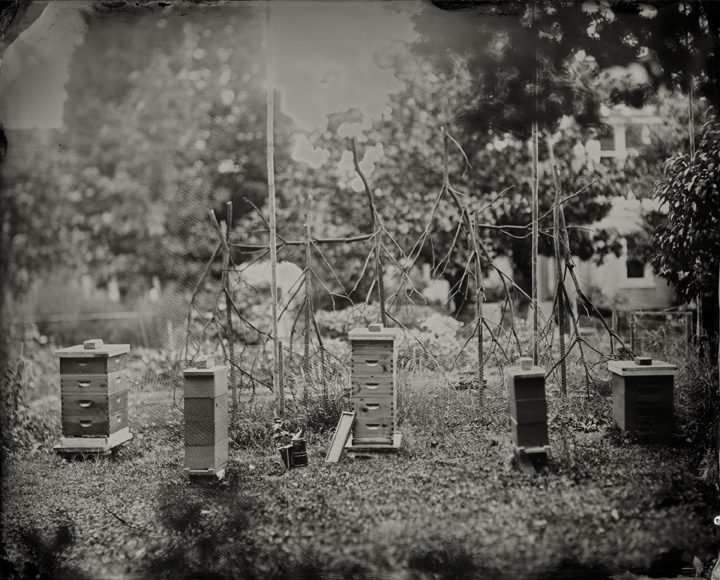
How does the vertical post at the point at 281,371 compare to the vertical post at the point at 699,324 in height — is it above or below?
below

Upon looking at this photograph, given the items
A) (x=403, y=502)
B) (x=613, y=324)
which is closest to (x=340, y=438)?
(x=403, y=502)

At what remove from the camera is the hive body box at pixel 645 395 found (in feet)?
11.0

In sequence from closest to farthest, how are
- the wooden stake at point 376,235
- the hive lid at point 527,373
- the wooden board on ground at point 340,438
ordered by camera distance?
the hive lid at point 527,373 → the wooden board on ground at point 340,438 → the wooden stake at point 376,235

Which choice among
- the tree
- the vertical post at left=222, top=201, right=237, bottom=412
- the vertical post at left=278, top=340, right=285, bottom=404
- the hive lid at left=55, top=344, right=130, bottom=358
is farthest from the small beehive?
the hive lid at left=55, top=344, right=130, bottom=358

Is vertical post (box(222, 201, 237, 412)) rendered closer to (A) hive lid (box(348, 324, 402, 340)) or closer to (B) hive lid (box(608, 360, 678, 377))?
(A) hive lid (box(348, 324, 402, 340))

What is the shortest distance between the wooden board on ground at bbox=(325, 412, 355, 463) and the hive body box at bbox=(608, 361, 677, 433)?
5.30 ft

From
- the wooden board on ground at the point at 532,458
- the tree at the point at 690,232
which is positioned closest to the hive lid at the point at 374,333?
the wooden board on ground at the point at 532,458

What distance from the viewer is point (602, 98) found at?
3.50 meters

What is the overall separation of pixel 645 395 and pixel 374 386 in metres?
1.61

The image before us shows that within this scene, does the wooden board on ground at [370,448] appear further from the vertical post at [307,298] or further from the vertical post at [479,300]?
the vertical post at [479,300]

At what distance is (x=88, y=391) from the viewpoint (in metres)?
3.51

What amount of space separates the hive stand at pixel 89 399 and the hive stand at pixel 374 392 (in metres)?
1.49

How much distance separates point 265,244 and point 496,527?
2.22 metres

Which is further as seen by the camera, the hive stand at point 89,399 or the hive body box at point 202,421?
the hive stand at point 89,399
